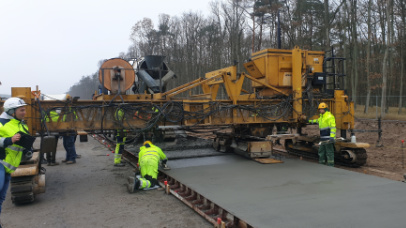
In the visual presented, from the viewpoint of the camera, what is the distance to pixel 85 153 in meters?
12.3

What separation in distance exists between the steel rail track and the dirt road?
11 cm

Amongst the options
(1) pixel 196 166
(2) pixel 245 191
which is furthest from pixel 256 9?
(2) pixel 245 191

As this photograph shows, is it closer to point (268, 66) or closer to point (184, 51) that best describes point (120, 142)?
point (268, 66)

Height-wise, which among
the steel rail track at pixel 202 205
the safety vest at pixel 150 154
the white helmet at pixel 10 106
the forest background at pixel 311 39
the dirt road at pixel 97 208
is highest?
the forest background at pixel 311 39

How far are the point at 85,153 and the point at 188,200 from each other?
315 inches

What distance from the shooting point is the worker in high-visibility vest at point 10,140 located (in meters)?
4.02

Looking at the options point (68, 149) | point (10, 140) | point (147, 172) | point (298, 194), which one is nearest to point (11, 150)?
point (10, 140)

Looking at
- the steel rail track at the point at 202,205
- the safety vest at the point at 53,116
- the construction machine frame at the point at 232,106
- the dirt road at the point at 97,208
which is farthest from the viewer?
the construction machine frame at the point at 232,106

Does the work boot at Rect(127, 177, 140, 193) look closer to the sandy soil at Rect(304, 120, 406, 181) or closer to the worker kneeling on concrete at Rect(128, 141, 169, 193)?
the worker kneeling on concrete at Rect(128, 141, 169, 193)

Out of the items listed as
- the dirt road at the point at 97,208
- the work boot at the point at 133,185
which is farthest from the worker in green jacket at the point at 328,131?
the work boot at the point at 133,185

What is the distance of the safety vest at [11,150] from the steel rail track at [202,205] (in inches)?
107

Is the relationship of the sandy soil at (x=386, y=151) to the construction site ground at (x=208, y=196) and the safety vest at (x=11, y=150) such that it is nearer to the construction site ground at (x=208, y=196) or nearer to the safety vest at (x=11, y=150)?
the construction site ground at (x=208, y=196)

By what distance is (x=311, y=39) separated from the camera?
88.5 feet

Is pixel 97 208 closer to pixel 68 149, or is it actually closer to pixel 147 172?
pixel 147 172
